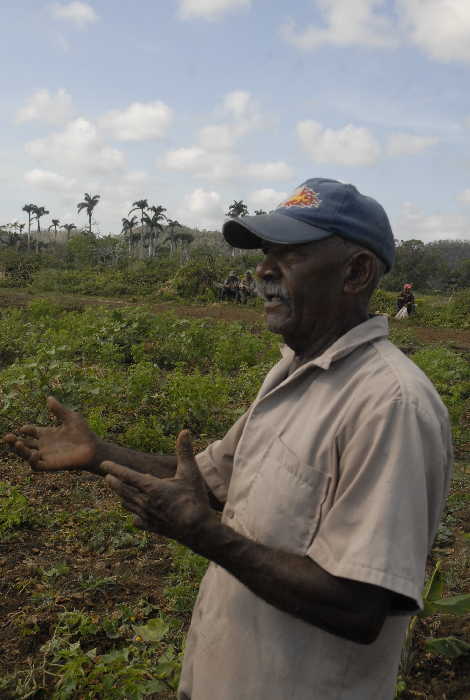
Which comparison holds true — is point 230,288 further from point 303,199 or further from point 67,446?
point 303,199

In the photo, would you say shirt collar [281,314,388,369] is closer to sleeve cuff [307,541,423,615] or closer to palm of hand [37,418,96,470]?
sleeve cuff [307,541,423,615]

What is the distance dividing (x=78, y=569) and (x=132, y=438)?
1838mm

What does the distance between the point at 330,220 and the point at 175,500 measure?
2.25 feet

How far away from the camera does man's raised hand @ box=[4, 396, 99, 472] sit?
178 cm

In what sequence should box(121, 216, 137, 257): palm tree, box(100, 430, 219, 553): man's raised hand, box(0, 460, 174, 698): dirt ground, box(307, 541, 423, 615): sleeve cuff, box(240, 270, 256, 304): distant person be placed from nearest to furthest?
box(307, 541, 423, 615): sleeve cuff → box(100, 430, 219, 553): man's raised hand → box(0, 460, 174, 698): dirt ground → box(240, 270, 256, 304): distant person → box(121, 216, 137, 257): palm tree

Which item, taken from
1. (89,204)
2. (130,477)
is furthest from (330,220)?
(89,204)

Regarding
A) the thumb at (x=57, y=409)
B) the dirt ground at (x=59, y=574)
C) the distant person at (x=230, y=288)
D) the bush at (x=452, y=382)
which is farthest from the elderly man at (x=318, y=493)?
the distant person at (x=230, y=288)

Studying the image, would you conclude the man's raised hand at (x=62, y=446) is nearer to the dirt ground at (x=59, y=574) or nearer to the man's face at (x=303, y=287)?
the man's face at (x=303, y=287)

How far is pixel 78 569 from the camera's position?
358 cm

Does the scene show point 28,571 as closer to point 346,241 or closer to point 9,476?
point 9,476

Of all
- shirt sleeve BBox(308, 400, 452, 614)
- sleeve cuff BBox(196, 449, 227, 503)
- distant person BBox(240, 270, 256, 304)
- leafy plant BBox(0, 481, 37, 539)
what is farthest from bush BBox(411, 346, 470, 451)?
distant person BBox(240, 270, 256, 304)

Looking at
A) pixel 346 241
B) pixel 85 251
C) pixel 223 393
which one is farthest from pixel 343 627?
pixel 85 251

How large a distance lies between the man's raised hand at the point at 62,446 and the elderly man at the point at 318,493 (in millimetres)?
477

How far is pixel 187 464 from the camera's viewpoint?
1.28 meters
